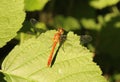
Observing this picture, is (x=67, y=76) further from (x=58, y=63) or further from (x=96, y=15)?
(x=96, y=15)

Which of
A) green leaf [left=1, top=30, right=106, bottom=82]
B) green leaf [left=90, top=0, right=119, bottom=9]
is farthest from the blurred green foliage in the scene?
green leaf [left=1, top=30, right=106, bottom=82]

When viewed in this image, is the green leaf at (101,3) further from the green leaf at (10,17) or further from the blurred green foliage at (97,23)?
the green leaf at (10,17)

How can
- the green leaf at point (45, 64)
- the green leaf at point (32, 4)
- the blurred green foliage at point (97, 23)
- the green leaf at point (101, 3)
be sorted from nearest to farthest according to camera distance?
the green leaf at point (45, 64)
the green leaf at point (32, 4)
the green leaf at point (101, 3)
the blurred green foliage at point (97, 23)

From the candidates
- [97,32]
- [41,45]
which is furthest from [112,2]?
[41,45]

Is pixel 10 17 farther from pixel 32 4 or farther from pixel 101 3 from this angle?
pixel 101 3

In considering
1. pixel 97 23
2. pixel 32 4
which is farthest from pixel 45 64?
pixel 97 23

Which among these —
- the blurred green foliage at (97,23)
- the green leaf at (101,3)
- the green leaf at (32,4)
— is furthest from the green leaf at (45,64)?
the blurred green foliage at (97,23)
